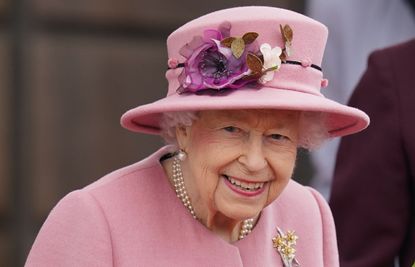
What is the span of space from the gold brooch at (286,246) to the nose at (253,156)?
0.40 metres

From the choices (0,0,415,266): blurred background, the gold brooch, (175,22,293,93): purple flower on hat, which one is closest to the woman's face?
(175,22,293,93): purple flower on hat

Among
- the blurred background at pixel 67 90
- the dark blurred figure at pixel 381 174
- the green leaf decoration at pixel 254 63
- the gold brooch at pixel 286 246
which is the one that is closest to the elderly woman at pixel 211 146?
the green leaf decoration at pixel 254 63

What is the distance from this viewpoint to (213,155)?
3.79 m

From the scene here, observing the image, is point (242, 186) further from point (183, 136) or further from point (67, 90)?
point (67, 90)

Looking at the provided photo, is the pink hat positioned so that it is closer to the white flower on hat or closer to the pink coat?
the white flower on hat

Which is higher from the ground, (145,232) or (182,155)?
(182,155)

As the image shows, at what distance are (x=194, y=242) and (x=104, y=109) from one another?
9.57ft

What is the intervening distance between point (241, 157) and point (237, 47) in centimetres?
29

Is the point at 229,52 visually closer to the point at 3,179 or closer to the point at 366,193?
the point at 366,193

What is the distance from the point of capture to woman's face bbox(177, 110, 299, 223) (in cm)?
377

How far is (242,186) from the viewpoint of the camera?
12.4 feet

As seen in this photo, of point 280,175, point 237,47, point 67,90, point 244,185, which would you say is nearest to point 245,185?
point 244,185

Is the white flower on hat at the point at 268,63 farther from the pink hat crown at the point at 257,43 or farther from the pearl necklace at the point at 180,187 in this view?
the pearl necklace at the point at 180,187

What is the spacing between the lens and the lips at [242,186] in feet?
12.4
